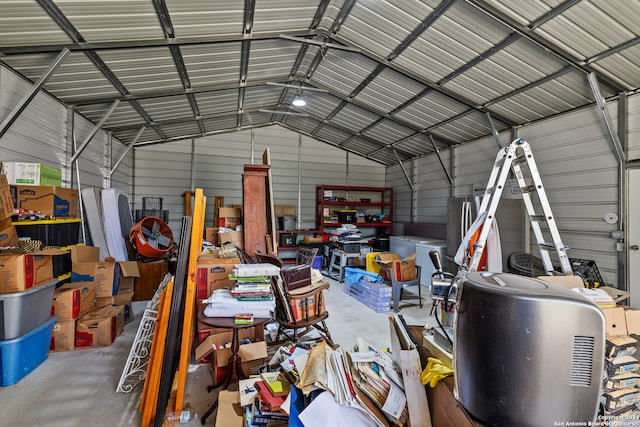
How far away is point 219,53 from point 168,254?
Result: 337 cm

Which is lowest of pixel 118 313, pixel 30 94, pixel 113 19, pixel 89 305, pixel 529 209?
pixel 118 313

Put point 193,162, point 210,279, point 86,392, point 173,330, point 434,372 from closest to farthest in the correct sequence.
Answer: point 434,372, point 173,330, point 86,392, point 210,279, point 193,162

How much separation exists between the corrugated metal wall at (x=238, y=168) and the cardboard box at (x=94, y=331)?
4245 millimetres

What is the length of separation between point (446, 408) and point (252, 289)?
157 cm

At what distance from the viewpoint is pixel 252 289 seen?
2.30 meters

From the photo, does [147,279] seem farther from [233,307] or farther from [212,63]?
[212,63]

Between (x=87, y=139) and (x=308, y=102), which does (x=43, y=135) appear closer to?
(x=87, y=139)

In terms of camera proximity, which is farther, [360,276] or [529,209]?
[360,276]

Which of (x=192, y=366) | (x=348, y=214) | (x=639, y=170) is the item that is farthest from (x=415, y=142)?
(x=192, y=366)

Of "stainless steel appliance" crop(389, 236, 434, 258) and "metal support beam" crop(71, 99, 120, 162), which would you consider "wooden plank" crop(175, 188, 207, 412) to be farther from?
"stainless steel appliance" crop(389, 236, 434, 258)

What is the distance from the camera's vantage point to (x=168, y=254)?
16.6 feet

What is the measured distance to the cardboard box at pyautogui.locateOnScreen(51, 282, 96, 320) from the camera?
2816 mm

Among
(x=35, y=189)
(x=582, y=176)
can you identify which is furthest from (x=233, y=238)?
(x=582, y=176)

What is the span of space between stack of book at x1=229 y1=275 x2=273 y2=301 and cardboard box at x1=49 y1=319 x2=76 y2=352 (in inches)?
76.8
